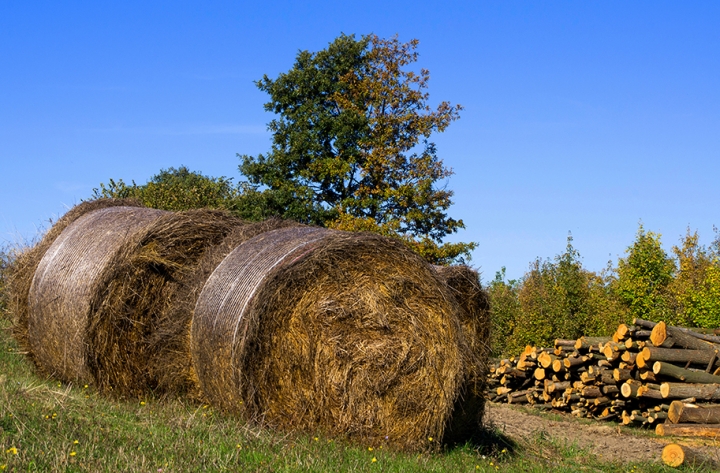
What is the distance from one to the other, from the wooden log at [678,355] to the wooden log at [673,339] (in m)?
0.12

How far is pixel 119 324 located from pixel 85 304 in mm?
468

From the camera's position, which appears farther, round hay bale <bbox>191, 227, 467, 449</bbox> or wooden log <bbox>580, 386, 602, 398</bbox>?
wooden log <bbox>580, 386, 602, 398</bbox>

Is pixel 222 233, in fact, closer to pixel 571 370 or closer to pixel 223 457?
pixel 223 457

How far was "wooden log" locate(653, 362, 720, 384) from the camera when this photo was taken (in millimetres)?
14008

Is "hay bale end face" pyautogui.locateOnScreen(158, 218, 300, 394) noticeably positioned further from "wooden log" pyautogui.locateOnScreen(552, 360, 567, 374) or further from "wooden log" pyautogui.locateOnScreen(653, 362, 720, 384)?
"wooden log" pyautogui.locateOnScreen(552, 360, 567, 374)

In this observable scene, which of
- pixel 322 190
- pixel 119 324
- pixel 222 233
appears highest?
pixel 322 190

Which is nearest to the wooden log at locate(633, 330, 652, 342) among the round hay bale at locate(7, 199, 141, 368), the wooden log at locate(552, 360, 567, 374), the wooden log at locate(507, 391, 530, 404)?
the wooden log at locate(552, 360, 567, 374)

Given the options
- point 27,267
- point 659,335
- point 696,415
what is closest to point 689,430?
point 696,415

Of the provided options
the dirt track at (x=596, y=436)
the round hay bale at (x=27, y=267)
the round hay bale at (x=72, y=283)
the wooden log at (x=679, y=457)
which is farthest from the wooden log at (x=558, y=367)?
the round hay bale at (x=72, y=283)

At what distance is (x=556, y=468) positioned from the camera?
8.48 metres

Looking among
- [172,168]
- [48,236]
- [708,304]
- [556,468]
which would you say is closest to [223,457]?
[556,468]

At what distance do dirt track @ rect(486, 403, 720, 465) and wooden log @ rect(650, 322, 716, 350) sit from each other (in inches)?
69.0

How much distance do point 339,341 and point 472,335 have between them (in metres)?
2.37

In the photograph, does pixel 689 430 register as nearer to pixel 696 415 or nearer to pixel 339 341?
pixel 696 415
